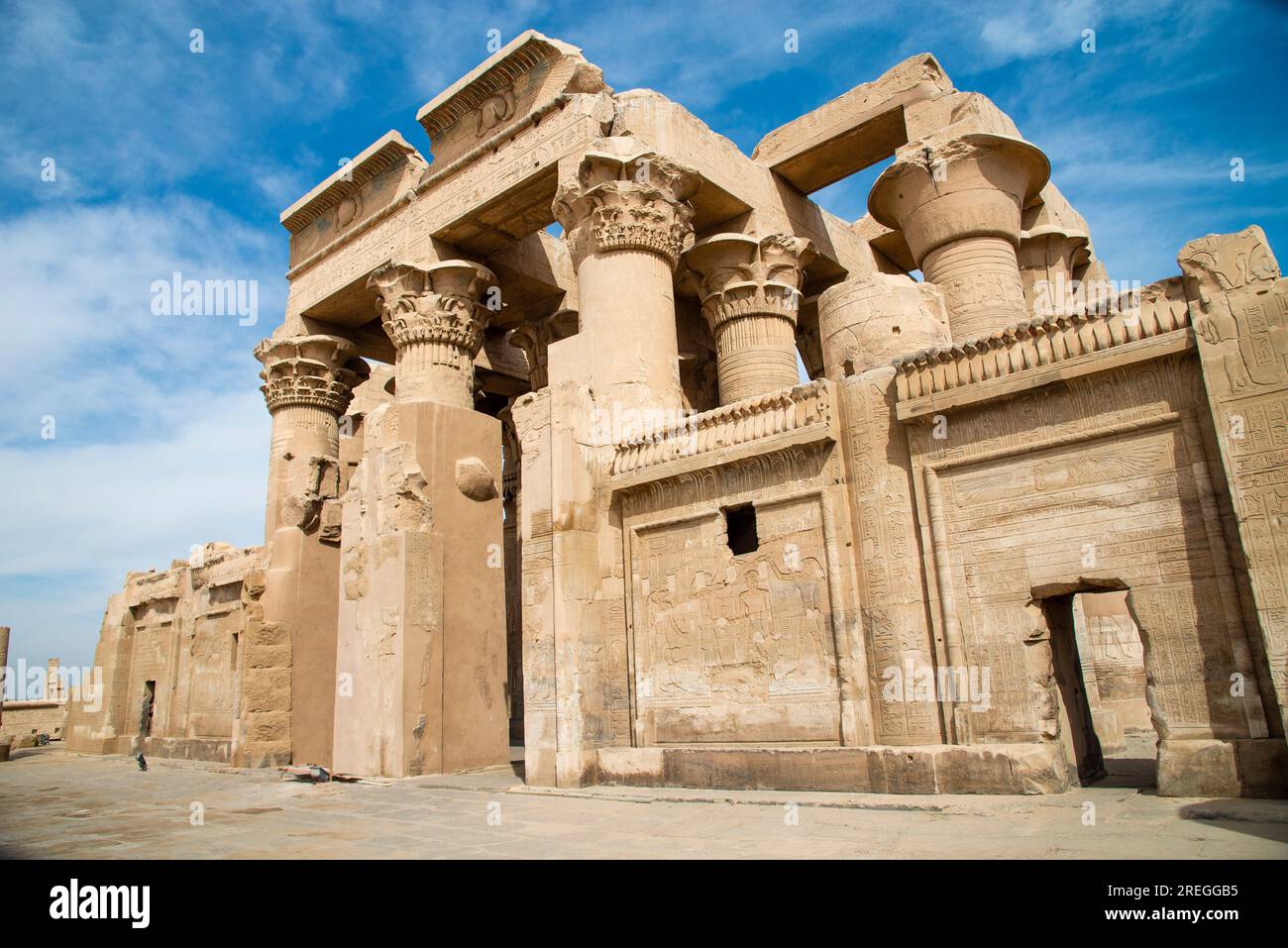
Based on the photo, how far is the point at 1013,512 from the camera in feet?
22.2

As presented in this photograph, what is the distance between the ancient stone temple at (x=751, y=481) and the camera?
6.08m

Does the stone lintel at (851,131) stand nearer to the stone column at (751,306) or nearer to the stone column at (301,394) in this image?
the stone column at (751,306)

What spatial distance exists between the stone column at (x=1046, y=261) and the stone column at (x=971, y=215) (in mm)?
1801

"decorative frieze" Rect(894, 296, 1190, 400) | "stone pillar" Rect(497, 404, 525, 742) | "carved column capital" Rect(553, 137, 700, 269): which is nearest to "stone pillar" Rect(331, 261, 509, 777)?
"carved column capital" Rect(553, 137, 700, 269)

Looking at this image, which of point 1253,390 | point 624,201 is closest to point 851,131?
point 624,201

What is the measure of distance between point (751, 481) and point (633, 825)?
3509 mm

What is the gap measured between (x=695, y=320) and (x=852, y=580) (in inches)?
382

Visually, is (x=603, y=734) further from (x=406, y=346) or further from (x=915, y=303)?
(x=406, y=346)

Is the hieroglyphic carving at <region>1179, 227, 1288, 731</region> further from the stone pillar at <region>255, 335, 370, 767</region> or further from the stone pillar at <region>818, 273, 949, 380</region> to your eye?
the stone pillar at <region>255, 335, 370, 767</region>

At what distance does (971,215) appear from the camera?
37.9 feet

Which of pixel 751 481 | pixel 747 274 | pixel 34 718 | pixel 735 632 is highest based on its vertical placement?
pixel 747 274

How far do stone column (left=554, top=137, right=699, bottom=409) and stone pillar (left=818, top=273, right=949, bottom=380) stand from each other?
8.39 ft

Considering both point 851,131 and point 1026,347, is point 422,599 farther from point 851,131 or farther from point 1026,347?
point 851,131
